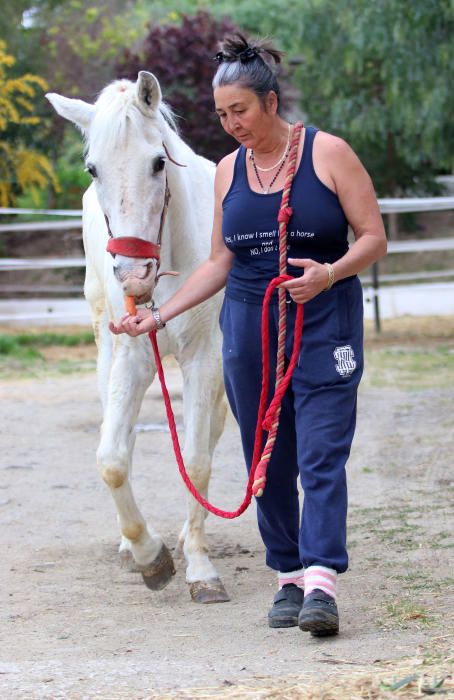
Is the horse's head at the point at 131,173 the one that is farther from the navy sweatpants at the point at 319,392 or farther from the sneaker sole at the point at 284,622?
the sneaker sole at the point at 284,622

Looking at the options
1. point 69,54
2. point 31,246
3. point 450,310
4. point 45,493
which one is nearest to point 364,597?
point 45,493

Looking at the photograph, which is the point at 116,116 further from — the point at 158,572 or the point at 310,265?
the point at 158,572

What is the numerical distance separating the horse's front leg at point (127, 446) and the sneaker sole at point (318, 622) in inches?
45.5

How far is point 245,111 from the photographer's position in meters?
3.92

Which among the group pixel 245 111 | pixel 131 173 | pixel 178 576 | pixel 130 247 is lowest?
pixel 178 576

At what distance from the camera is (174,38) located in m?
17.0

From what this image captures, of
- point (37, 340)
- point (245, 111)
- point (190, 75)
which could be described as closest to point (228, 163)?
point (245, 111)

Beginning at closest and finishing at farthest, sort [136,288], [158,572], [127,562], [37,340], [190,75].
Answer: [136,288] < [158,572] < [127,562] < [37,340] < [190,75]

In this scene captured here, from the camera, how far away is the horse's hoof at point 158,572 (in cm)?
491

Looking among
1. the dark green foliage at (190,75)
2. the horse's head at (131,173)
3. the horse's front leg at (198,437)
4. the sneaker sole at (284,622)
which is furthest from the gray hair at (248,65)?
the dark green foliage at (190,75)

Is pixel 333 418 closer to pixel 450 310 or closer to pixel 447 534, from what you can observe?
pixel 447 534

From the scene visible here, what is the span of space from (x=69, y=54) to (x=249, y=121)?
70.1ft

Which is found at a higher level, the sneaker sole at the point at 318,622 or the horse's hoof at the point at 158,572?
the sneaker sole at the point at 318,622

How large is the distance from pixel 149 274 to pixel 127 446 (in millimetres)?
879
